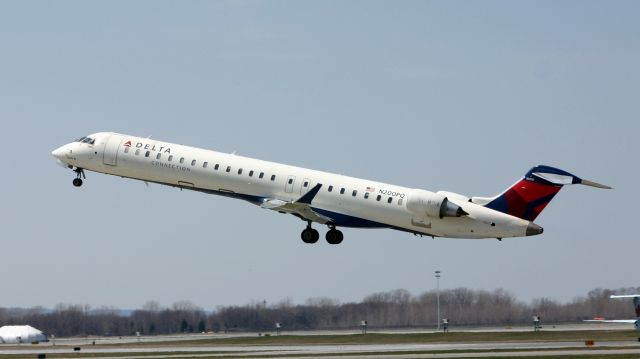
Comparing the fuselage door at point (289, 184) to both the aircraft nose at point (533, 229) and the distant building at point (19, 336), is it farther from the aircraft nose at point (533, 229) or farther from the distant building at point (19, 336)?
the distant building at point (19, 336)

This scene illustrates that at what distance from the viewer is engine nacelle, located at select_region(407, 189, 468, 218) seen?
59009 millimetres

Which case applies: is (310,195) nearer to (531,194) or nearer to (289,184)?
(289,184)

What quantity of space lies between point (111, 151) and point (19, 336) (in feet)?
133

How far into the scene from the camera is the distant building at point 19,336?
99.1 meters

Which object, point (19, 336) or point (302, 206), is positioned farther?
point (19, 336)

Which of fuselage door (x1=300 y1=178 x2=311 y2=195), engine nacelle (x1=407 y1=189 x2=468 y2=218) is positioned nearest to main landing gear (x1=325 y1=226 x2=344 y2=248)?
fuselage door (x1=300 y1=178 x2=311 y2=195)

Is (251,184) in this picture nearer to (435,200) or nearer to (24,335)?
(435,200)

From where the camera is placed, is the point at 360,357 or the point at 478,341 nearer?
the point at 360,357

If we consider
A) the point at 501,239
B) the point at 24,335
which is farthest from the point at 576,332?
the point at 24,335

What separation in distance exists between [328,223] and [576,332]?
19.0 meters

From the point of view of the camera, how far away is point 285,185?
61281 millimetres

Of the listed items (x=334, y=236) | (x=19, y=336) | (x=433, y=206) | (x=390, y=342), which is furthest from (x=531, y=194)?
(x=19, y=336)

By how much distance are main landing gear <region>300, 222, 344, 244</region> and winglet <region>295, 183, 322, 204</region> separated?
2.90 meters

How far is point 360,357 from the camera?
5481cm
